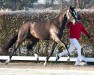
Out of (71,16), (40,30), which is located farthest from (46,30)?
(71,16)

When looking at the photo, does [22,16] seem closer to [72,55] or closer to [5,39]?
[5,39]

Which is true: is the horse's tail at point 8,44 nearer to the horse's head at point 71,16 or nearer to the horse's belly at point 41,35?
the horse's belly at point 41,35

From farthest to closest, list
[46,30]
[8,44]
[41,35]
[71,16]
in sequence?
[8,44] → [41,35] → [46,30] → [71,16]

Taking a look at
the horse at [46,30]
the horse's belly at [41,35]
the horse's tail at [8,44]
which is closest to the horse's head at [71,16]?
the horse at [46,30]

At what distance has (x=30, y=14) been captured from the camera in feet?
51.2

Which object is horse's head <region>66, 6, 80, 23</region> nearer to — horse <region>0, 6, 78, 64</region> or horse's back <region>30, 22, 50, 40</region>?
horse <region>0, 6, 78, 64</region>

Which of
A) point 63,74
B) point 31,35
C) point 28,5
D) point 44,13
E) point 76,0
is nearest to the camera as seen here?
point 63,74

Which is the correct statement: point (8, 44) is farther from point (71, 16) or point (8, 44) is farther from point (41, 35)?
point (71, 16)

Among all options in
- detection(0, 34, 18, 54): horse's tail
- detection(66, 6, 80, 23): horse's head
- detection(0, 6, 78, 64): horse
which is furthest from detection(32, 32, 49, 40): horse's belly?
detection(66, 6, 80, 23): horse's head

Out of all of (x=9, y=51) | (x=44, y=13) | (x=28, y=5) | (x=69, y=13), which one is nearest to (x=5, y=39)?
(x=9, y=51)

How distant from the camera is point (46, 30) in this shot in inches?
549

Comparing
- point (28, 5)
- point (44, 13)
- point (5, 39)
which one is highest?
point (44, 13)

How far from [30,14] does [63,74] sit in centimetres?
438

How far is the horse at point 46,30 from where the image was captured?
13562 millimetres
